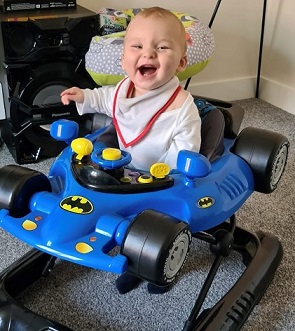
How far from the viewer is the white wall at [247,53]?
193 cm

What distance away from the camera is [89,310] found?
91 centimetres

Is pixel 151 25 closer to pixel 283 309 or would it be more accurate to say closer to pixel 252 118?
pixel 283 309

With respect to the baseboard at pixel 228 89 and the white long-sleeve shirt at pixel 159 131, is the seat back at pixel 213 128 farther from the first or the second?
the baseboard at pixel 228 89

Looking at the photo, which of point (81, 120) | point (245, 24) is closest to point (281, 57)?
point (245, 24)

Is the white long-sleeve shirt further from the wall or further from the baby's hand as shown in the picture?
the wall

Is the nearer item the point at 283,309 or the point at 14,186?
the point at 14,186

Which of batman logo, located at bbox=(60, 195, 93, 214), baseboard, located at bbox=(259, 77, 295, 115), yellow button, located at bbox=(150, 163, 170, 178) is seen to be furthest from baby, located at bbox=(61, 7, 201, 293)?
baseboard, located at bbox=(259, 77, 295, 115)

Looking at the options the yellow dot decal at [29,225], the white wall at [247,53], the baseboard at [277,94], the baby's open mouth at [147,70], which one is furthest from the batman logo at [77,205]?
the baseboard at [277,94]

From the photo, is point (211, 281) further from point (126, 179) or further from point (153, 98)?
point (153, 98)

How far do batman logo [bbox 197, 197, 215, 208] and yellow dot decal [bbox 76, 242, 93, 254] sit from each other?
20cm

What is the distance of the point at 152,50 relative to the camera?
843 millimetres

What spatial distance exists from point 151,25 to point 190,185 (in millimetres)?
294

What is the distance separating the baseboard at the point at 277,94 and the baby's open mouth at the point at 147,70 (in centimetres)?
122

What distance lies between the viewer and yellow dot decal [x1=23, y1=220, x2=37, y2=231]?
70 centimetres
